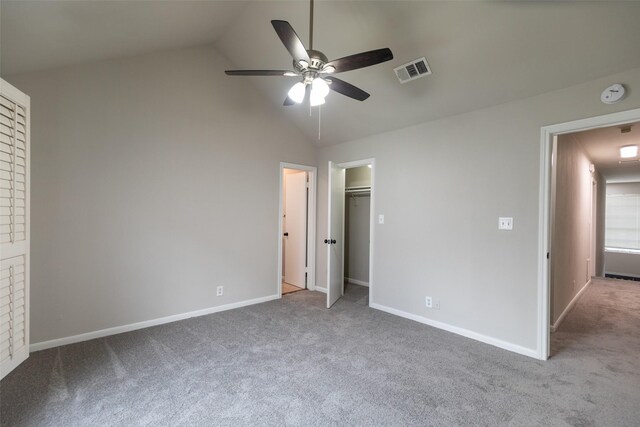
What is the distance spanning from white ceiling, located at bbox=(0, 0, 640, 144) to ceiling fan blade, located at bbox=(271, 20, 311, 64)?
99cm

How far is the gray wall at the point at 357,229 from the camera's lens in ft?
17.4

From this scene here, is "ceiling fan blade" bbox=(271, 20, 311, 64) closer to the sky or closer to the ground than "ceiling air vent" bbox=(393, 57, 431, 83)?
closer to the ground

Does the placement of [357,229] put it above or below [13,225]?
below

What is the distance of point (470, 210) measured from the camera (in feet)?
10.2

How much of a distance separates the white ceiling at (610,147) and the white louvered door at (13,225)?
5.07 metres

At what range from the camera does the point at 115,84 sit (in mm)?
3029

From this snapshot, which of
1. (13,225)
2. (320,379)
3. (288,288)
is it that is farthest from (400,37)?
(288,288)

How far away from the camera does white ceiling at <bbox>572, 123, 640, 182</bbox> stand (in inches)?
146

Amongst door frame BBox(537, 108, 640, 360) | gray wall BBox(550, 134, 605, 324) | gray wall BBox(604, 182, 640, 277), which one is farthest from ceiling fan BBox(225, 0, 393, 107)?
gray wall BBox(604, 182, 640, 277)

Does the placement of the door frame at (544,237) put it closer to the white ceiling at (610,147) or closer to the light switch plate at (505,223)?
the light switch plate at (505,223)

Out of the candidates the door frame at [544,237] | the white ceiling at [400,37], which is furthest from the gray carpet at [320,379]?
the white ceiling at [400,37]

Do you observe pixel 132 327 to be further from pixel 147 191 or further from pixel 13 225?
pixel 13 225

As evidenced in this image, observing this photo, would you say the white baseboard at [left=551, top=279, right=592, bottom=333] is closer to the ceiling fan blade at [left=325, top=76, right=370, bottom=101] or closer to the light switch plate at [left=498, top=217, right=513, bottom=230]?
the light switch plate at [left=498, top=217, right=513, bottom=230]

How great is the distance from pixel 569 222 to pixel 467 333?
2344mm
